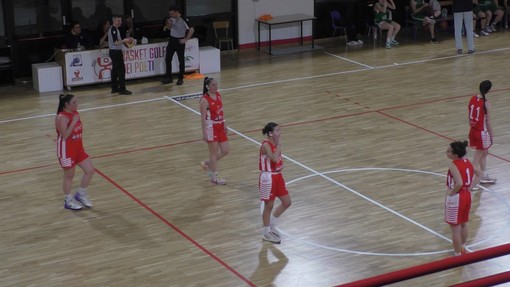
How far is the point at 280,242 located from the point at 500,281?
718 centimetres

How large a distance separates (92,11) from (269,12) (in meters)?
5.07

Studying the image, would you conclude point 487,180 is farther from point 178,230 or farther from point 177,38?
point 177,38

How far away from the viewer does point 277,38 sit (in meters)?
24.5

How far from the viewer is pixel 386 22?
24.2 m

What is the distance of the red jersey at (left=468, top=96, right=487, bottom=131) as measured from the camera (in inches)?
499

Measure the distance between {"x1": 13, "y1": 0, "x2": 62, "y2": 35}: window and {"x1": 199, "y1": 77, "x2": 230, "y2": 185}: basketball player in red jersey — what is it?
922 cm

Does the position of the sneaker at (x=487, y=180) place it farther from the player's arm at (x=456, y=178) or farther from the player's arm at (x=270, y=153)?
the player's arm at (x=270, y=153)

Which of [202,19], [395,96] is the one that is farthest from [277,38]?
[395,96]

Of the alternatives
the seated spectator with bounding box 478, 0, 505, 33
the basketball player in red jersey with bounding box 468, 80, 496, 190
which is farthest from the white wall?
the basketball player in red jersey with bounding box 468, 80, 496, 190

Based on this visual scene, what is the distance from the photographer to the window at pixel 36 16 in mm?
20938

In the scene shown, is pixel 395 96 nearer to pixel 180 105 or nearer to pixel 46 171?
pixel 180 105

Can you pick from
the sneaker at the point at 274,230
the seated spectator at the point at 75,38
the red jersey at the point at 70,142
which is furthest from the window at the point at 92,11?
the sneaker at the point at 274,230

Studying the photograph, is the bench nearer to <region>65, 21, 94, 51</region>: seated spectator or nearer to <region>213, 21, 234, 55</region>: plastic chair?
<region>213, 21, 234, 55</region>: plastic chair

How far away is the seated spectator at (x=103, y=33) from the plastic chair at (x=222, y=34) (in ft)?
11.1
